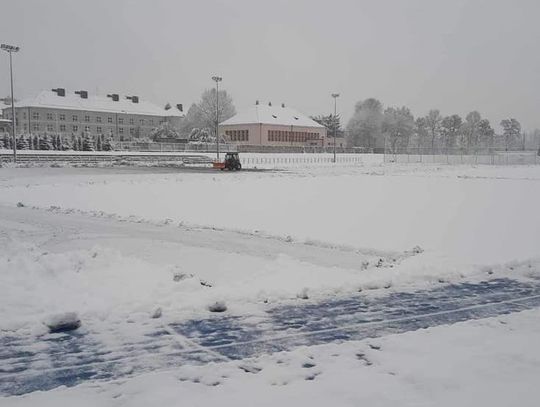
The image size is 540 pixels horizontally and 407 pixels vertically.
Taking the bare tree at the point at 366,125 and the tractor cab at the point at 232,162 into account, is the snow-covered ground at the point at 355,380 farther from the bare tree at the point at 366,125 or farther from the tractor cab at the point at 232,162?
the bare tree at the point at 366,125

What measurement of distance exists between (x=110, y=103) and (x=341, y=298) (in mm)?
109013

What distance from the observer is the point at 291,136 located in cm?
10412

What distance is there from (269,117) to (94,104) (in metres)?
37.7

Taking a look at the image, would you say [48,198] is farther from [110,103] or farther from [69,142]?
[110,103]

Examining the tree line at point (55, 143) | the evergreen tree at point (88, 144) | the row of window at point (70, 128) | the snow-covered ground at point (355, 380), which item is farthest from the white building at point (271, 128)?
the snow-covered ground at point (355, 380)

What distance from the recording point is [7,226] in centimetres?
1391

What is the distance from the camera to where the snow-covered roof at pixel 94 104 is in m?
98.9

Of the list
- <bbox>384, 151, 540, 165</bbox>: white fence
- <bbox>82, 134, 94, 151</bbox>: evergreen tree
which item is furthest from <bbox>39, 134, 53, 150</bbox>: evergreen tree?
<bbox>384, 151, 540, 165</bbox>: white fence

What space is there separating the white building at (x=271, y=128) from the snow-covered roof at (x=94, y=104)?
20.2 meters

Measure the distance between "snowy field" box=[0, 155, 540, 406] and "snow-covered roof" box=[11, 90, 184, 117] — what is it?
91.3 m

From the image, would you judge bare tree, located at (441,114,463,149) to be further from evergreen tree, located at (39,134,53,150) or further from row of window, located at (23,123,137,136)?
evergreen tree, located at (39,134,53,150)

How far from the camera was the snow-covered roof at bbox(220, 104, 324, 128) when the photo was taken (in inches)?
3878

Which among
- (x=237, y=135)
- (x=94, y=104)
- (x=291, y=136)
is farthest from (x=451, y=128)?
(x=94, y=104)

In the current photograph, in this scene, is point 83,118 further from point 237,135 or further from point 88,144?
point 88,144
